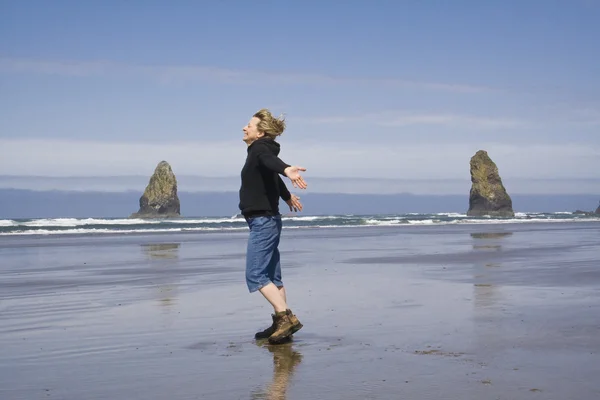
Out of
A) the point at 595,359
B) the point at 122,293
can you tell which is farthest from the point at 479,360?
the point at 122,293

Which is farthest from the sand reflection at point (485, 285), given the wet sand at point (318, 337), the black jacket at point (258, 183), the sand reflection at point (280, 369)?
the sand reflection at point (280, 369)

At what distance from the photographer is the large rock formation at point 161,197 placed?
95.7 metres

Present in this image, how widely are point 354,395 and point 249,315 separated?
379 cm

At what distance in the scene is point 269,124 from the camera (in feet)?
22.8

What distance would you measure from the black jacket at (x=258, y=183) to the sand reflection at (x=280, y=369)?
1268 mm

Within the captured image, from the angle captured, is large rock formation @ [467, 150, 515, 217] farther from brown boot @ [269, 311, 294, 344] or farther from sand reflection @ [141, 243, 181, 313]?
brown boot @ [269, 311, 294, 344]

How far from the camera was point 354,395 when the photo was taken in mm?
4422

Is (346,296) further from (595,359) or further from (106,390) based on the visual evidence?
(106,390)

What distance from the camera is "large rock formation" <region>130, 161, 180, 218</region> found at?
95.7 meters

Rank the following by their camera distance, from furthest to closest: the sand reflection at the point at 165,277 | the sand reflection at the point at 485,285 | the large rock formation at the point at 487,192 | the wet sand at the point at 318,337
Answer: the large rock formation at the point at 487,192
the sand reflection at the point at 165,277
the sand reflection at the point at 485,285
the wet sand at the point at 318,337

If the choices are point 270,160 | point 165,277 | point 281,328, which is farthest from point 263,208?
point 165,277

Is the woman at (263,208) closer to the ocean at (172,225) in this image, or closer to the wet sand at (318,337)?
the wet sand at (318,337)

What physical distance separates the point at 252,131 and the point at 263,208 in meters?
0.76

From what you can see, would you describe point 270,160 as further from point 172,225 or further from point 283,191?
point 172,225
